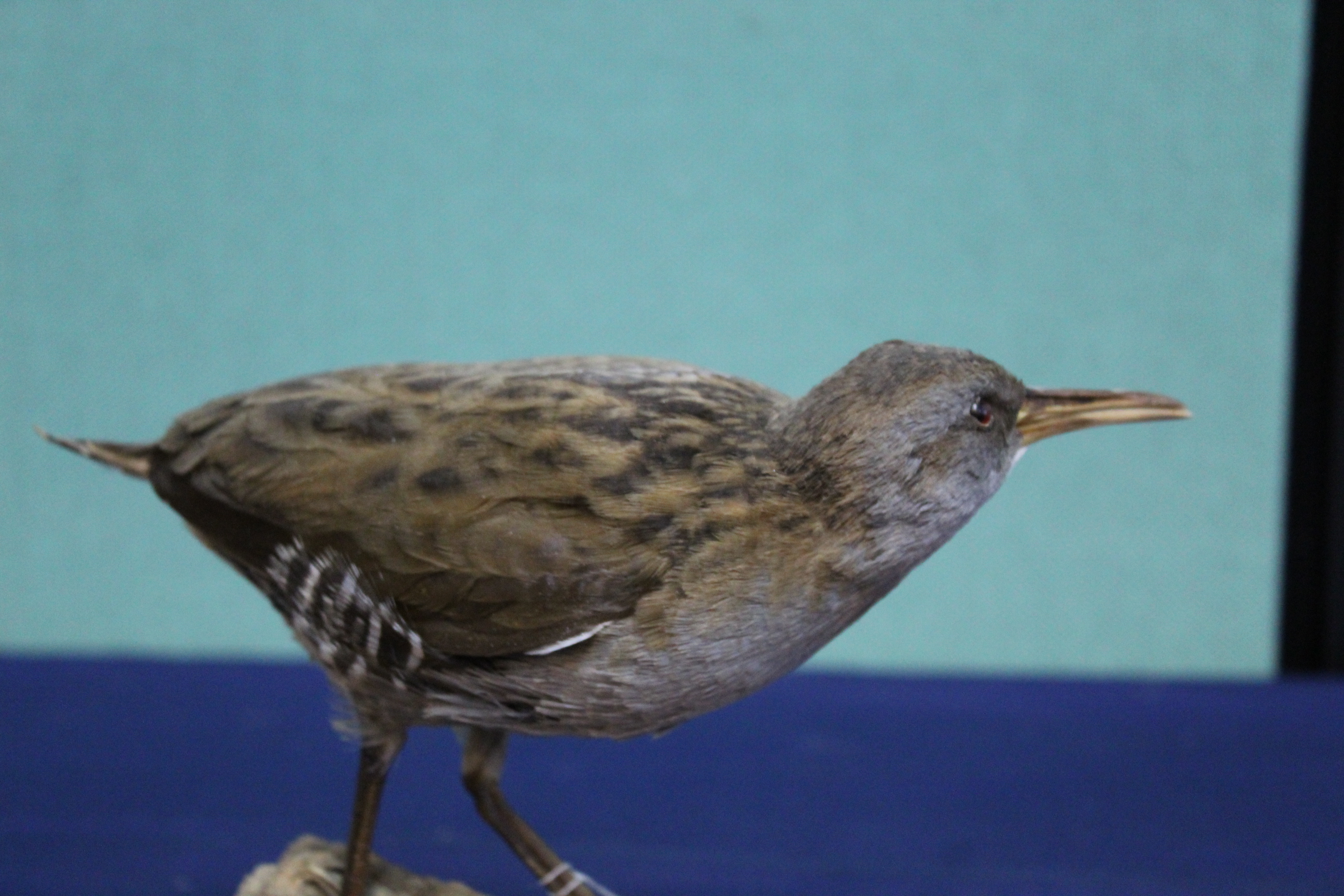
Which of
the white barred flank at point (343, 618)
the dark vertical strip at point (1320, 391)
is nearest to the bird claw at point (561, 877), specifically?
the white barred flank at point (343, 618)

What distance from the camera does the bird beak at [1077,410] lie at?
1405 mm

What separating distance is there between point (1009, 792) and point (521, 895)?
3.02 ft

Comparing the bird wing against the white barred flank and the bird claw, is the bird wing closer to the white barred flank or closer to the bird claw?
the white barred flank

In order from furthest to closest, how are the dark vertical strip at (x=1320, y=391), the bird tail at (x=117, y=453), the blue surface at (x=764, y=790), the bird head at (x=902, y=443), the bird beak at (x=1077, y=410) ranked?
the dark vertical strip at (x=1320, y=391)
the blue surface at (x=764, y=790)
the bird tail at (x=117, y=453)
the bird beak at (x=1077, y=410)
the bird head at (x=902, y=443)

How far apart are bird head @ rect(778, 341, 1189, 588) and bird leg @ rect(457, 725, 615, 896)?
1.88 ft

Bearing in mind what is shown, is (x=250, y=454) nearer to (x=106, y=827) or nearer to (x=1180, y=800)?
(x=106, y=827)

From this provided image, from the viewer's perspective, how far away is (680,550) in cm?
127

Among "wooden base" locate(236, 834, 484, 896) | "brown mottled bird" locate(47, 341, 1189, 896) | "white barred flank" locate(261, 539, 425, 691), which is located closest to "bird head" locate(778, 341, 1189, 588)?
"brown mottled bird" locate(47, 341, 1189, 896)

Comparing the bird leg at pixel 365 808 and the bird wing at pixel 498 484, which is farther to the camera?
the bird leg at pixel 365 808

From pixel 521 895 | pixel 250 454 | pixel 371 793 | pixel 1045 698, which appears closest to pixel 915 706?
pixel 1045 698

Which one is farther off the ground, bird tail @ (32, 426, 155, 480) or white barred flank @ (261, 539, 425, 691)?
bird tail @ (32, 426, 155, 480)

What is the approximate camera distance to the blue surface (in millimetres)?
1889

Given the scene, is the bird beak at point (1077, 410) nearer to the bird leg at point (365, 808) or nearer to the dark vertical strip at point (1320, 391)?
the bird leg at point (365, 808)

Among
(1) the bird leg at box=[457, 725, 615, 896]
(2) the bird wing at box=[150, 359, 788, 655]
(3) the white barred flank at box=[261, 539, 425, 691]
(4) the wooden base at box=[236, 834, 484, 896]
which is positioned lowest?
(4) the wooden base at box=[236, 834, 484, 896]
